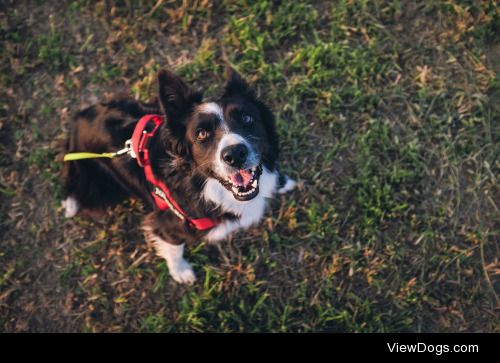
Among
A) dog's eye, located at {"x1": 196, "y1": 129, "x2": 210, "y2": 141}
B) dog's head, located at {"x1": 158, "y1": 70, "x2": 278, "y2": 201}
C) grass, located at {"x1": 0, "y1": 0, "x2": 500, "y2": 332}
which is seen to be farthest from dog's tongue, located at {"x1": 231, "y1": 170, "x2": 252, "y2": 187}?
grass, located at {"x1": 0, "y1": 0, "x2": 500, "y2": 332}

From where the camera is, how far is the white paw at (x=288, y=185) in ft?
13.0

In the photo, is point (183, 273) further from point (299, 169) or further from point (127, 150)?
point (299, 169)

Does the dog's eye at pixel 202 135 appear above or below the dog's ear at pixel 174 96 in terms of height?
below

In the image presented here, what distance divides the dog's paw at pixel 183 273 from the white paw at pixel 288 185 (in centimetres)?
120

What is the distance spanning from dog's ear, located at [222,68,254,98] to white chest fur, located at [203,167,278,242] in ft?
2.05

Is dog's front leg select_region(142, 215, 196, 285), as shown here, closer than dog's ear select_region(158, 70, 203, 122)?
No

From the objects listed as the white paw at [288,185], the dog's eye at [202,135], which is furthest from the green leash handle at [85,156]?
the white paw at [288,185]

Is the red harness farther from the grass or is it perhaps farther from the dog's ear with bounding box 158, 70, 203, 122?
the grass

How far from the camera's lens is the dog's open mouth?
283cm

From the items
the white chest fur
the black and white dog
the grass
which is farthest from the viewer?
the grass

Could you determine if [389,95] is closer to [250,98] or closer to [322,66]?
[322,66]
